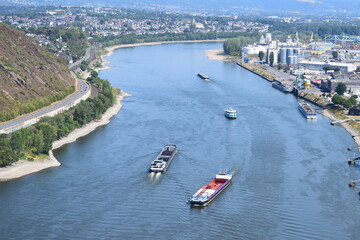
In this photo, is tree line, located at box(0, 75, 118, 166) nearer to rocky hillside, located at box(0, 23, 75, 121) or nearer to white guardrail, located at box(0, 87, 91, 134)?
white guardrail, located at box(0, 87, 91, 134)

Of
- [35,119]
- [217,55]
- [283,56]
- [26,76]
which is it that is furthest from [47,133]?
[217,55]

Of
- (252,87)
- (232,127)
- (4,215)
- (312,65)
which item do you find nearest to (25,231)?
(4,215)

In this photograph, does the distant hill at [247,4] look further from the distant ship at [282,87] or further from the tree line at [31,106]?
the tree line at [31,106]

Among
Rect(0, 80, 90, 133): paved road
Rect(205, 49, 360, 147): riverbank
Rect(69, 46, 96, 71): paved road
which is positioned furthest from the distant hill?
Rect(0, 80, 90, 133): paved road

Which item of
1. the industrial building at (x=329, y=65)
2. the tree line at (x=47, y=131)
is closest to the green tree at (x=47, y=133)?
the tree line at (x=47, y=131)

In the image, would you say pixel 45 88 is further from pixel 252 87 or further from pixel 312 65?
pixel 312 65
